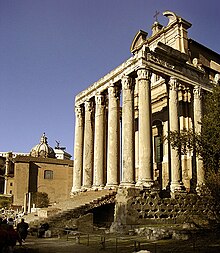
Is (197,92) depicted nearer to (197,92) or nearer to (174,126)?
(197,92)

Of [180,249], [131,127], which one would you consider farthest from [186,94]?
[180,249]

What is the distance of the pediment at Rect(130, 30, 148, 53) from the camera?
3541 cm

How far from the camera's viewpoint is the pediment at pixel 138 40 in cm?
3541

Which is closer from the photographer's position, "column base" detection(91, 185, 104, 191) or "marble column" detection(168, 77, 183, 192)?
"marble column" detection(168, 77, 183, 192)

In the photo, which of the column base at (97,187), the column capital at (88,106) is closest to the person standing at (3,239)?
the column base at (97,187)

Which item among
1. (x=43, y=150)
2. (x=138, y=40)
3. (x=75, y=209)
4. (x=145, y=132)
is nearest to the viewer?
(x=75, y=209)

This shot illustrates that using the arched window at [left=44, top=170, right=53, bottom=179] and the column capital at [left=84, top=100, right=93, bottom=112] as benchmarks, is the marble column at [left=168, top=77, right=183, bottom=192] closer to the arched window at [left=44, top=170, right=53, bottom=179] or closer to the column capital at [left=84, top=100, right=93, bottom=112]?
the column capital at [left=84, top=100, right=93, bottom=112]

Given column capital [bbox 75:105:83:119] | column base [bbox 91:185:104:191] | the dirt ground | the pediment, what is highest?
the pediment

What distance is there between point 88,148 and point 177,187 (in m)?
9.35

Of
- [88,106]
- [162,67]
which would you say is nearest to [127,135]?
[162,67]

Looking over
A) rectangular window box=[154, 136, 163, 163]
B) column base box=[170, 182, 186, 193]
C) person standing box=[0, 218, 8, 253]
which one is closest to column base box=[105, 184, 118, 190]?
column base box=[170, 182, 186, 193]

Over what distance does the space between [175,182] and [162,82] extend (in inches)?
444

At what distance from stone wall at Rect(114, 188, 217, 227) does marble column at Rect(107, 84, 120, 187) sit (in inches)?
133

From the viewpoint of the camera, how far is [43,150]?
7369 cm
